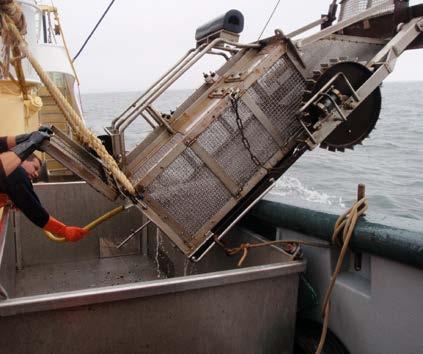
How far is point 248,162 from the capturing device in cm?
306

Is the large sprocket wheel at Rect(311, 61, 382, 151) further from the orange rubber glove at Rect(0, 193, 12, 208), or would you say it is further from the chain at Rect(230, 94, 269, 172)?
the orange rubber glove at Rect(0, 193, 12, 208)

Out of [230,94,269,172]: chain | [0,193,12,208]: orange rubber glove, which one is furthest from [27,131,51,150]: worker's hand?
[230,94,269,172]: chain

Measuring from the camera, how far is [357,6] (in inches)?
139

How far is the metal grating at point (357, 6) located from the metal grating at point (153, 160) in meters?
1.93

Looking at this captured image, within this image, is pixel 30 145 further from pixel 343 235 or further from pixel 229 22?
pixel 343 235

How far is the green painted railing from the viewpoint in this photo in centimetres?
221

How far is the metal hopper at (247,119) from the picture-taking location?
2869 mm

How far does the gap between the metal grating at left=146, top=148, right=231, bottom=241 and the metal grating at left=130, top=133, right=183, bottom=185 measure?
118 millimetres

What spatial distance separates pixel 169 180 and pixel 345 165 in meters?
11.7

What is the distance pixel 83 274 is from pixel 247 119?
8.98 feet

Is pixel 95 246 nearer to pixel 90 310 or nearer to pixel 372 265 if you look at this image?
pixel 90 310

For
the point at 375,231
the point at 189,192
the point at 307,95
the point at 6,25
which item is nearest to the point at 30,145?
the point at 6,25

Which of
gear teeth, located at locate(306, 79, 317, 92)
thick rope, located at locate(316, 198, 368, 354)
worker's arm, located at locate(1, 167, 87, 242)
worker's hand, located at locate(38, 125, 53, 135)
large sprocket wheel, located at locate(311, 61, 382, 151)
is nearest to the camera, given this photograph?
thick rope, located at locate(316, 198, 368, 354)

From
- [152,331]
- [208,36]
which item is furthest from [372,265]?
[208,36]
